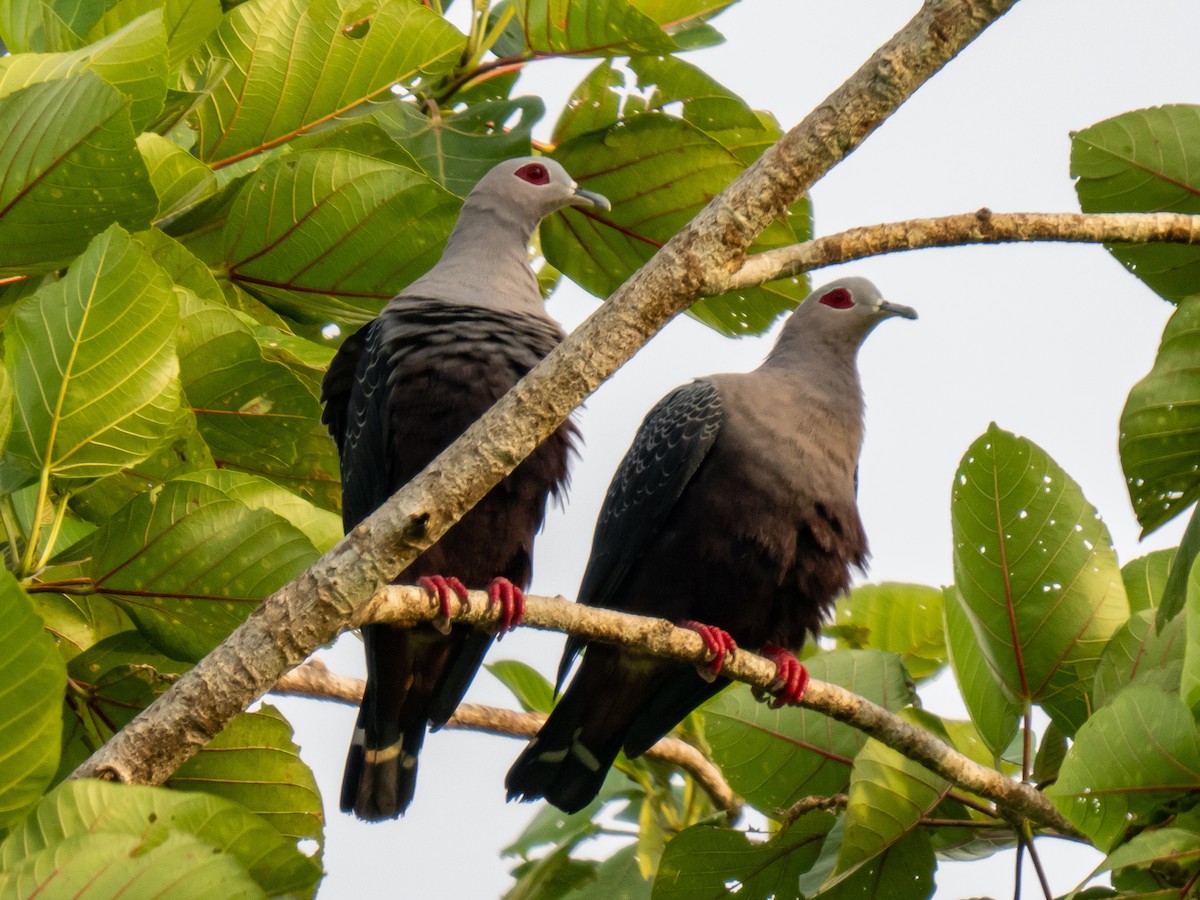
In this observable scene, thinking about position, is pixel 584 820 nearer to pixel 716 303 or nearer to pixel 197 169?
pixel 716 303

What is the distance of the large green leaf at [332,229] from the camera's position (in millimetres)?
3809

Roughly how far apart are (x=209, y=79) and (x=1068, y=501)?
2.57 m

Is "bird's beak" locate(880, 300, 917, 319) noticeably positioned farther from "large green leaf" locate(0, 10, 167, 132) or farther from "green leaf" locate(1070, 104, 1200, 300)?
"large green leaf" locate(0, 10, 167, 132)

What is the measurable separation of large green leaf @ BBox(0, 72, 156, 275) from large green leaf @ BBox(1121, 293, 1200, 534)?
224 centimetres

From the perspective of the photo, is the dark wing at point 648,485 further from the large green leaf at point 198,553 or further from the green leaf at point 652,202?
the large green leaf at point 198,553

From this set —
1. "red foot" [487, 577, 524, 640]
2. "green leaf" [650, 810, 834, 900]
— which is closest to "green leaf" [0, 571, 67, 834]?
"red foot" [487, 577, 524, 640]

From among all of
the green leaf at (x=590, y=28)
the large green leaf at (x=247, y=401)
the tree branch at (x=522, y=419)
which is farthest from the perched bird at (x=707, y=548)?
the tree branch at (x=522, y=419)

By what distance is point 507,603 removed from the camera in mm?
3383

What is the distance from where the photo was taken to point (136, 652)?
3227 millimetres

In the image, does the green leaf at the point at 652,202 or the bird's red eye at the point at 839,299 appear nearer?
the green leaf at the point at 652,202

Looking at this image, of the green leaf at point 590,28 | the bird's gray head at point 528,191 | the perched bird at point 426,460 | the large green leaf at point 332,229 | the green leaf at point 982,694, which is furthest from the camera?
the bird's gray head at point 528,191

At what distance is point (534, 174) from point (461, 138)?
585 mm

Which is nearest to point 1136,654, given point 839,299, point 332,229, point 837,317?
point 837,317

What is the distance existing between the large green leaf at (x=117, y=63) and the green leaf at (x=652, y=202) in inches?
66.7
